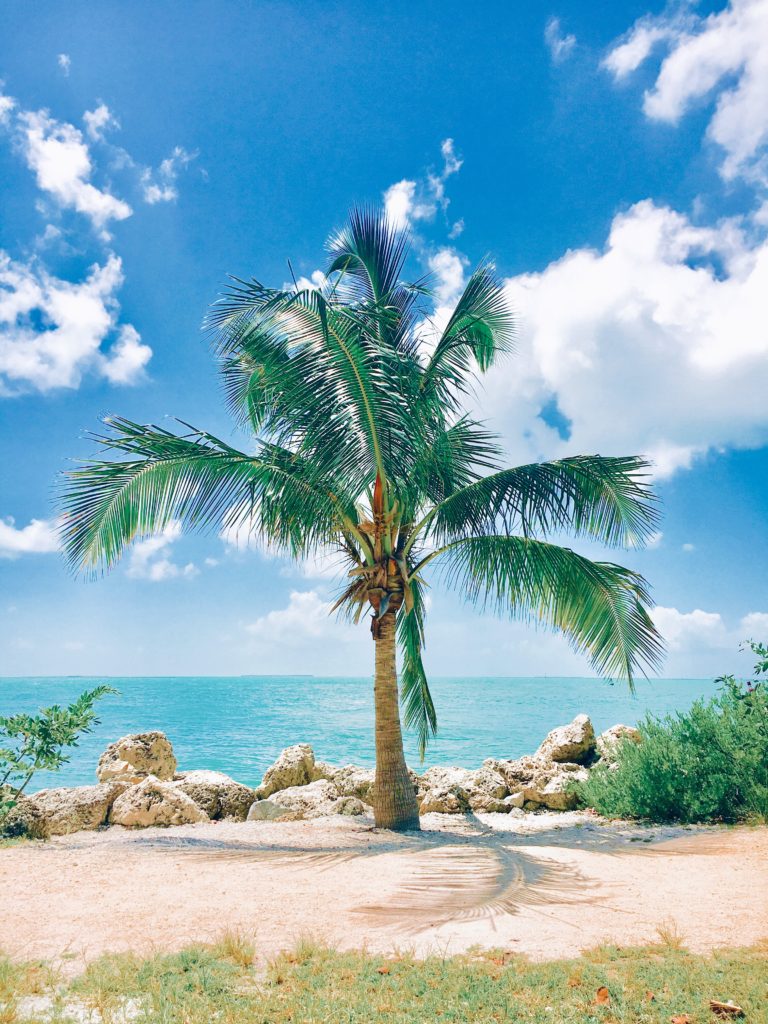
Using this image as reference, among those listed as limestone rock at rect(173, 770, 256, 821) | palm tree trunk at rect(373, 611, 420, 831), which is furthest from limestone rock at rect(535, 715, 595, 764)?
limestone rock at rect(173, 770, 256, 821)

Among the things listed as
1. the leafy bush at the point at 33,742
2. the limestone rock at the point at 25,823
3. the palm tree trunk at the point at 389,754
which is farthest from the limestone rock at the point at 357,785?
the leafy bush at the point at 33,742

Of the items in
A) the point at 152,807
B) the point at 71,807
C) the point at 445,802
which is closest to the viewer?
the point at 71,807

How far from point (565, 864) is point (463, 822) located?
3.84 m

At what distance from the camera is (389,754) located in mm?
8961

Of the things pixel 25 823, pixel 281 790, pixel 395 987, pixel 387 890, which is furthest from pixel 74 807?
pixel 395 987

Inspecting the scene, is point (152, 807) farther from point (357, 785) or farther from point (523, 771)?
point (523, 771)

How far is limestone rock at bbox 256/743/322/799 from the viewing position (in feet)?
38.9

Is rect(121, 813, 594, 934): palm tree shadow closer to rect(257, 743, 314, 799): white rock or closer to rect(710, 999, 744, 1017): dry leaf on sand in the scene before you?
rect(710, 999, 744, 1017): dry leaf on sand

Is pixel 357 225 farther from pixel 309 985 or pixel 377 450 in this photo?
pixel 309 985

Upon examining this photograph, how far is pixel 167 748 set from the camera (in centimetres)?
1216

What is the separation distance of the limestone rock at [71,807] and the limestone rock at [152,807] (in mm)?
186

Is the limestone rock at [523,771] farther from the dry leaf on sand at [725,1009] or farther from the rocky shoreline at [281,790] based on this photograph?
the dry leaf on sand at [725,1009]

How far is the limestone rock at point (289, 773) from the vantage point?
38.9ft

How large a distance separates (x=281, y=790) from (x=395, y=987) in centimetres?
872
